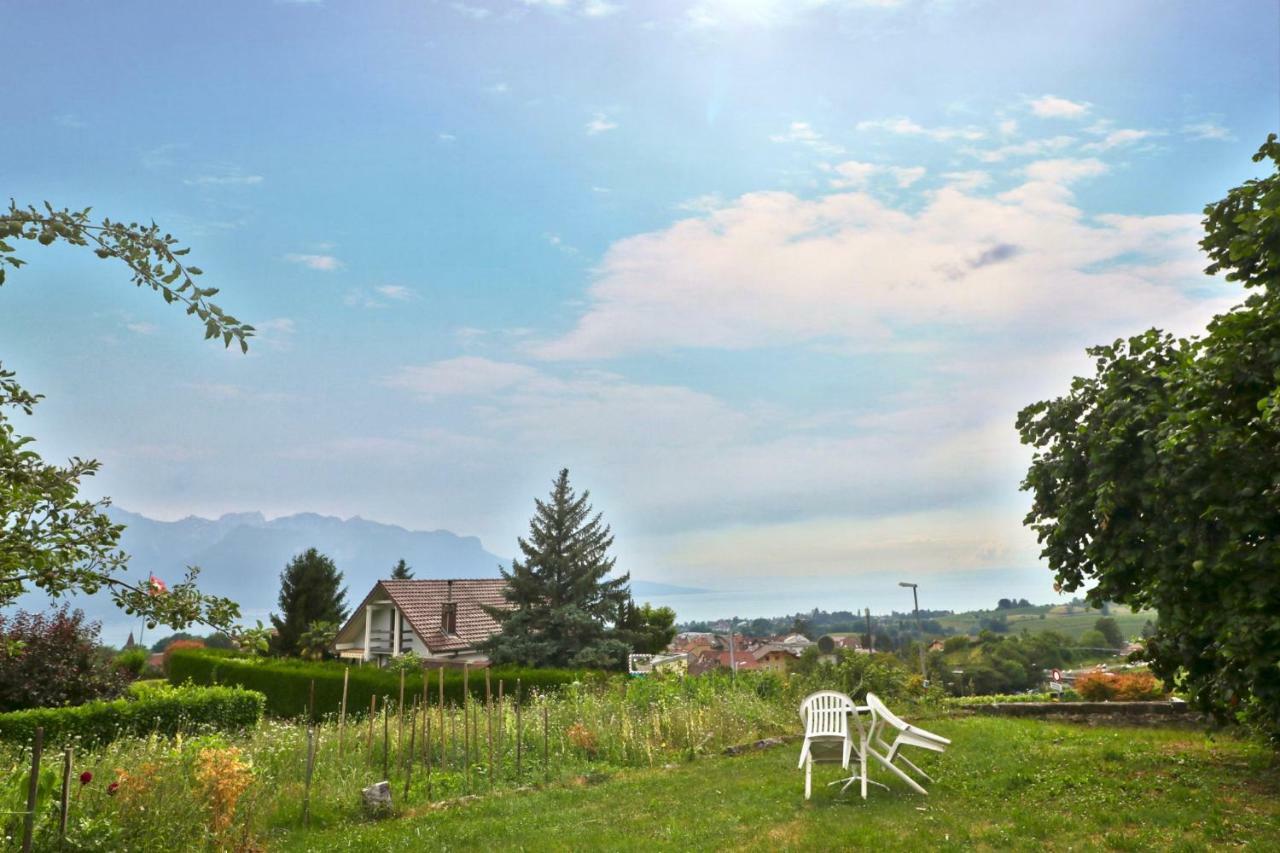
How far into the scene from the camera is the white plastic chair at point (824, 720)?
8016mm

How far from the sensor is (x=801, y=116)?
→ 11.5 meters

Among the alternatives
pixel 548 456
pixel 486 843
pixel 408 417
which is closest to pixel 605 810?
pixel 486 843

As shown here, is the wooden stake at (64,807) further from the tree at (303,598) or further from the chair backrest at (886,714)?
the tree at (303,598)

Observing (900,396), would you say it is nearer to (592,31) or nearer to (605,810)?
(592,31)

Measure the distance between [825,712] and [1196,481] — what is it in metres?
4.16

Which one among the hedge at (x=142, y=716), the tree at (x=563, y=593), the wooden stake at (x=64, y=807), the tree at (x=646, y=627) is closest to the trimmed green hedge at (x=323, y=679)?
the hedge at (x=142, y=716)

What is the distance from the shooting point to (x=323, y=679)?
60.2 feet

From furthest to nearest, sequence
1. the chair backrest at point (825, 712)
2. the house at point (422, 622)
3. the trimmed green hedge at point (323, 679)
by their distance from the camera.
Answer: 1. the house at point (422, 622)
2. the trimmed green hedge at point (323, 679)
3. the chair backrest at point (825, 712)

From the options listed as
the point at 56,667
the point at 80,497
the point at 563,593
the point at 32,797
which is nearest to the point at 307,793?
the point at 32,797

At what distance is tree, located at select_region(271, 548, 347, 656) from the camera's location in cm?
3014

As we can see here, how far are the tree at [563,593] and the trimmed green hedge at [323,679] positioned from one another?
5.32 m

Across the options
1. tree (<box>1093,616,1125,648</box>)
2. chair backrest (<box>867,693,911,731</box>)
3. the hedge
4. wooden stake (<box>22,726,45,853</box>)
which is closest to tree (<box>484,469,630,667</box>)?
the hedge

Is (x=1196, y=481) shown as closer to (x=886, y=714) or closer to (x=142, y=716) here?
(x=886, y=714)

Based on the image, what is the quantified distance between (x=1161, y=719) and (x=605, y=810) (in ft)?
30.8
